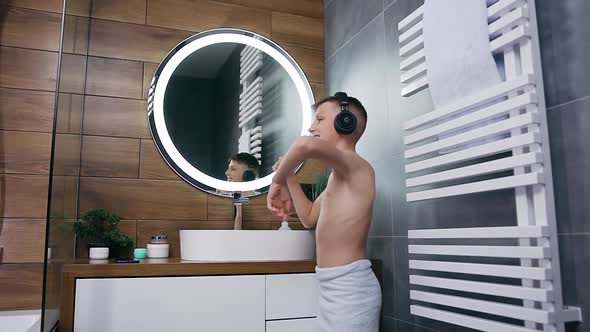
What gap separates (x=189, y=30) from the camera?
2.26 m

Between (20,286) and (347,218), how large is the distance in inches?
53.7

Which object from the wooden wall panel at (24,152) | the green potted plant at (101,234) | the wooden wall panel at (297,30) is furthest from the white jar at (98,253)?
the wooden wall panel at (297,30)

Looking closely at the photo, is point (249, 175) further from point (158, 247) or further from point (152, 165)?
point (158, 247)

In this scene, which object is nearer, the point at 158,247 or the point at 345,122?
the point at 345,122

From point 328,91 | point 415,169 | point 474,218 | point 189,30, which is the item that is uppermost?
point 189,30

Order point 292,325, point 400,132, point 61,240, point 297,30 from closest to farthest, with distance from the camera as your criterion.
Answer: point 61,240, point 292,325, point 400,132, point 297,30

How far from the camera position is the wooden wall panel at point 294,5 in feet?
7.88

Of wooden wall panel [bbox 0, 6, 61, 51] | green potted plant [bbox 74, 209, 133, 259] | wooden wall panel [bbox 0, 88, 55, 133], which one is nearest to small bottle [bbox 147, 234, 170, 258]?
green potted plant [bbox 74, 209, 133, 259]

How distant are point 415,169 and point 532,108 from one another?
1.50 ft

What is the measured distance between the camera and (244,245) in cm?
175

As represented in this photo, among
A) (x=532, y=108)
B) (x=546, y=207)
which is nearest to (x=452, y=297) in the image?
(x=546, y=207)

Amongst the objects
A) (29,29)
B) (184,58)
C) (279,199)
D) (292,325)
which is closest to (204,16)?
(184,58)

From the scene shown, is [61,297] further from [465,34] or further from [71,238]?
[465,34]

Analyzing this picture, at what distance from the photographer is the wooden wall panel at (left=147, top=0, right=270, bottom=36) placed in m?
2.21
